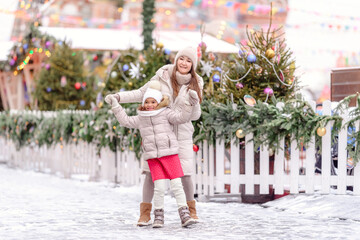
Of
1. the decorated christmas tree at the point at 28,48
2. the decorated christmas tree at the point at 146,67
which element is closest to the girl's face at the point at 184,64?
the decorated christmas tree at the point at 146,67

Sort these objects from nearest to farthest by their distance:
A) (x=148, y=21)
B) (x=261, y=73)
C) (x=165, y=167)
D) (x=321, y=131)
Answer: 1. (x=165, y=167)
2. (x=321, y=131)
3. (x=261, y=73)
4. (x=148, y=21)

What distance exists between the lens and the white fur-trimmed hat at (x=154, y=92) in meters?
6.07

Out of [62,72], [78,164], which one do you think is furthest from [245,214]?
[62,72]

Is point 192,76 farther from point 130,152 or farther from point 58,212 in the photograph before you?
point 130,152

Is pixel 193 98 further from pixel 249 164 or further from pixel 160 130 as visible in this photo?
pixel 249 164

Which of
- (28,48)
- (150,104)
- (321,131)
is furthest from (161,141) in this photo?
(28,48)

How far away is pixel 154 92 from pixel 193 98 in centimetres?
41

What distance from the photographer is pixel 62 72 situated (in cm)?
1609

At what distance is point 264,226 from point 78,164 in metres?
6.86

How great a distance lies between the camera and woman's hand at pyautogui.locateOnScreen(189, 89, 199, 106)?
5.93 meters

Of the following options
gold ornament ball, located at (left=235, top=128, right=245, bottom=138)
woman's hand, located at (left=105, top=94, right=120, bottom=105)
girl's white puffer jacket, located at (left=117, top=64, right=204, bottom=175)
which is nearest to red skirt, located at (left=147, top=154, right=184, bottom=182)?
girl's white puffer jacket, located at (left=117, top=64, right=204, bottom=175)

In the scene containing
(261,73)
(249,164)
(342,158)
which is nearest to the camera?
(342,158)

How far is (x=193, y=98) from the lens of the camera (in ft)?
19.6

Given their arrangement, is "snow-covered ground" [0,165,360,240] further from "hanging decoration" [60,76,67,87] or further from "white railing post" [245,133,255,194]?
"hanging decoration" [60,76,67,87]
